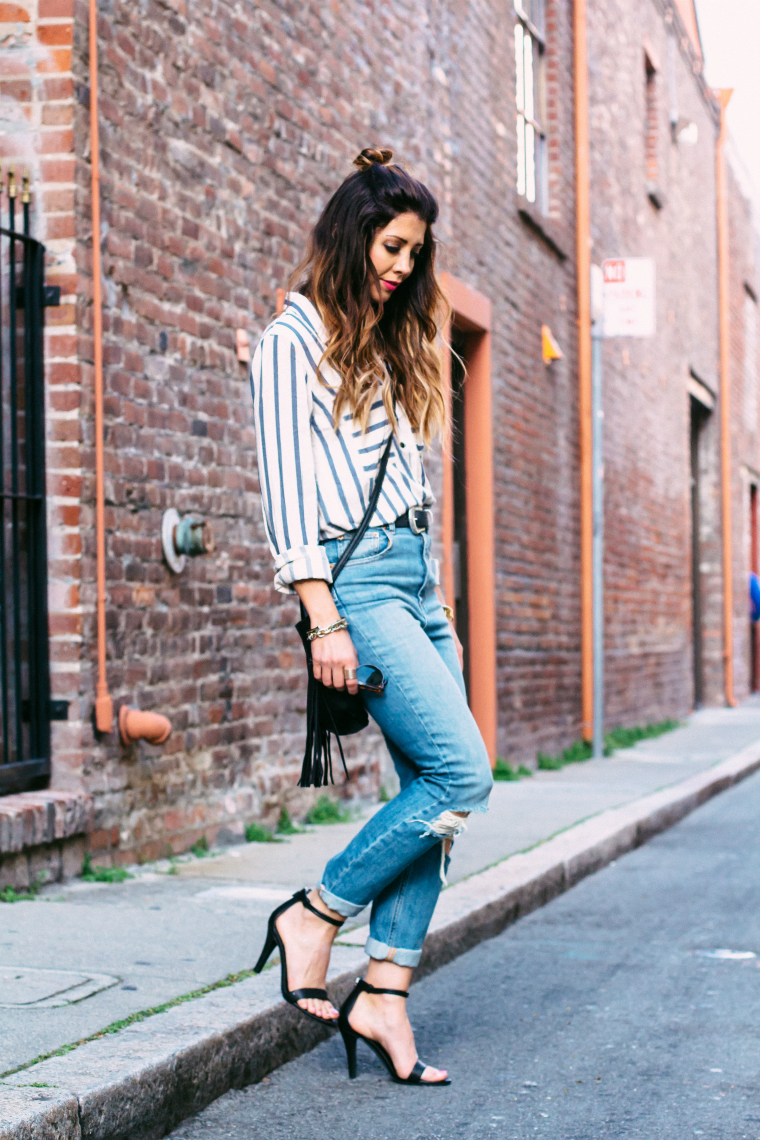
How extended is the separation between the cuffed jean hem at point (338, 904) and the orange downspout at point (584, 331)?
27.9 ft

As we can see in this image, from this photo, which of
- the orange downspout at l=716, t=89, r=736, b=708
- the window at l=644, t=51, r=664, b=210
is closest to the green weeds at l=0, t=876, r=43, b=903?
the window at l=644, t=51, r=664, b=210

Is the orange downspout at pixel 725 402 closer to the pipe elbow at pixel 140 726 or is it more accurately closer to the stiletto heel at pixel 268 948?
the pipe elbow at pixel 140 726

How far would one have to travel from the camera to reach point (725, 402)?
18.5m

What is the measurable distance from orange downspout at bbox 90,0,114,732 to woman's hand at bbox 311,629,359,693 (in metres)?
2.18

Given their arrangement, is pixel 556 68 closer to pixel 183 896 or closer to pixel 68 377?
pixel 68 377

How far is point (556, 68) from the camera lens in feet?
36.6

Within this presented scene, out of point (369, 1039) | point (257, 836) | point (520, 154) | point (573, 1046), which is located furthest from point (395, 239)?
point (520, 154)

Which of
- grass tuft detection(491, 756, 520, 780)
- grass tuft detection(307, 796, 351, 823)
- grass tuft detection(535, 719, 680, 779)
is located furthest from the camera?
grass tuft detection(535, 719, 680, 779)

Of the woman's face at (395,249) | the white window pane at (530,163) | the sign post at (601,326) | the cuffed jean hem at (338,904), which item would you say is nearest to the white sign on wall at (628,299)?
the sign post at (601,326)

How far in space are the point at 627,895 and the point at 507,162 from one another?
5.90 meters

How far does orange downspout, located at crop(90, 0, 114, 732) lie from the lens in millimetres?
4949

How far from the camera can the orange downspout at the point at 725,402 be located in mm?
18000

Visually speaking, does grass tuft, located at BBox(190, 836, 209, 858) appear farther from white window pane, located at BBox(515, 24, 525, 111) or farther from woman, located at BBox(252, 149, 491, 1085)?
white window pane, located at BBox(515, 24, 525, 111)

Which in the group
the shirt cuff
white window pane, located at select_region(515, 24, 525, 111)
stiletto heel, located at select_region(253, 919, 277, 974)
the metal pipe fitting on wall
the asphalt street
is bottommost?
the asphalt street
